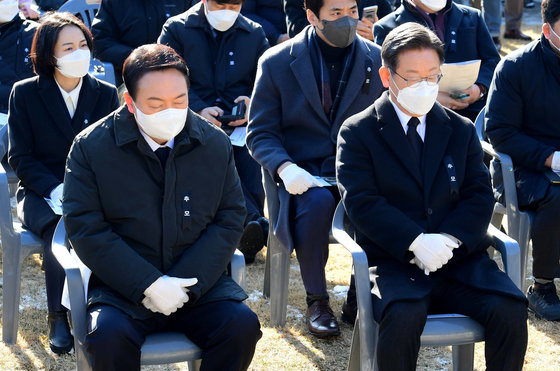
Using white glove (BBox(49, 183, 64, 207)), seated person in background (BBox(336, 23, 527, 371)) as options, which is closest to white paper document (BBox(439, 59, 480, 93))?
seated person in background (BBox(336, 23, 527, 371))

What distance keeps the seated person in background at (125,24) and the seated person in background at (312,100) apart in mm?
2075

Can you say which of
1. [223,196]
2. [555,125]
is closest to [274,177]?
[223,196]

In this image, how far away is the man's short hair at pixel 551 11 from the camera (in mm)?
4387

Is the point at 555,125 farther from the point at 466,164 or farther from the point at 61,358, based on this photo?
the point at 61,358

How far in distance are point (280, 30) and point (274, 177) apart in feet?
9.54

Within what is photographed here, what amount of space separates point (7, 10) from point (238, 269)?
2828mm

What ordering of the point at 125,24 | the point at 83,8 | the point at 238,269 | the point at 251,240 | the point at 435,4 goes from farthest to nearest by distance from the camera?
the point at 83,8 < the point at 125,24 < the point at 435,4 < the point at 251,240 < the point at 238,269

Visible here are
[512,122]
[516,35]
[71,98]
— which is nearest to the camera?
[71,98]

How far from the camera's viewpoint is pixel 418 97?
136 inches

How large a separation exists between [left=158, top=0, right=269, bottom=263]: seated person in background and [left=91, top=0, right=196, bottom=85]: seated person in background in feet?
3.16

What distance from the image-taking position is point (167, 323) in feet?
10.4

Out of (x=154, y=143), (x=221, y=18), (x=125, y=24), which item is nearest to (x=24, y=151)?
(x=154, y=143)

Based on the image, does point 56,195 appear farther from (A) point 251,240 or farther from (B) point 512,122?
(B) point 512,122

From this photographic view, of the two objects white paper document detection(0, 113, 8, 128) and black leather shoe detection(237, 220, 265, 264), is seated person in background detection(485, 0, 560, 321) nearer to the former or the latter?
black leather shoe detection(237, 220, 265, 264)
